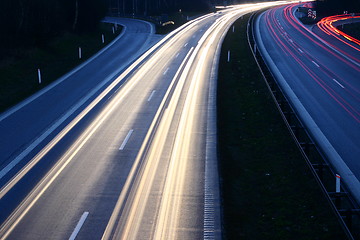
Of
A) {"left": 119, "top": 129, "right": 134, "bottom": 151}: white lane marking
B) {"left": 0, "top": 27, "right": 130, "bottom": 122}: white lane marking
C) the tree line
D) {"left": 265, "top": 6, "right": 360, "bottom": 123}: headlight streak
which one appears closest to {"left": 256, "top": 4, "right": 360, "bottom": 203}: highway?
{"left": 265, "top": 6, "right": 360, "bottom": 123}: headlight streak

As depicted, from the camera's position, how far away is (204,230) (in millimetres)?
11367

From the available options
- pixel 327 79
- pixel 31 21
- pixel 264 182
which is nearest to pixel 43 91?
pixel 31 21

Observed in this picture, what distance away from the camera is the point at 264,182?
47.5 feet

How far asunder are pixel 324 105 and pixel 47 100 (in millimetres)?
13732

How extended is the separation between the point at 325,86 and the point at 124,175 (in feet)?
57.0

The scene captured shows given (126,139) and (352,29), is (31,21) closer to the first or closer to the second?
(126,139)

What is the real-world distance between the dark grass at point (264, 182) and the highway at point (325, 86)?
1330 millimetres

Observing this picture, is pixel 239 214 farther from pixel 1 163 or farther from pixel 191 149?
pixel 1 163

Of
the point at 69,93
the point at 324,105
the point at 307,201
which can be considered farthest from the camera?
the point at 69,93

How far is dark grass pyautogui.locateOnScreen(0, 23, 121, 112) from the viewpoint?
26.2 m

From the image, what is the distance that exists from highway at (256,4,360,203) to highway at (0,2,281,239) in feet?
14.1

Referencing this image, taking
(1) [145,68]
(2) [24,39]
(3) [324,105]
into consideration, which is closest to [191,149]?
(3) [324,105]

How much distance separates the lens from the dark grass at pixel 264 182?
11703 mm

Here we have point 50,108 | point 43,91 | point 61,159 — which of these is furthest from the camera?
point 43,91
